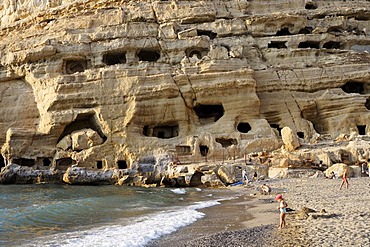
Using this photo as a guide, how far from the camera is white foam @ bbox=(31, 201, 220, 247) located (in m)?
8.42

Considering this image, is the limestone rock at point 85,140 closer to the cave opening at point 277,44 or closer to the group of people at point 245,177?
the group of people at point 245,177

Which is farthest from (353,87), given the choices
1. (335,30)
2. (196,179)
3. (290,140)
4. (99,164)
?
(99,164)

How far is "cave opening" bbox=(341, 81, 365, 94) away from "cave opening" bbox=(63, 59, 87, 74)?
18.7 m

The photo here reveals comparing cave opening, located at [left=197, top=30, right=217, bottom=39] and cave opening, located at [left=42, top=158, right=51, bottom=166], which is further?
cave opening, located at [left=197, top=30, right=217, bottom=39]

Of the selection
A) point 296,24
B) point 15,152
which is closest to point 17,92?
point 15,152

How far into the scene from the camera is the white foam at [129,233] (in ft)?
27.6

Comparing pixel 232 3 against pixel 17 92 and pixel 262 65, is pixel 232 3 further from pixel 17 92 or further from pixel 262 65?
pixel 17 92

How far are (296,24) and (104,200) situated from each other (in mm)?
21968

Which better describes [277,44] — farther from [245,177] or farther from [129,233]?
[129,233]

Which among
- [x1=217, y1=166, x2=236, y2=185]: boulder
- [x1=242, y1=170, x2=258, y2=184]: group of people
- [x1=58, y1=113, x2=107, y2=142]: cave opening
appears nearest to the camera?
[x1=242, y1=170, x2=258, y2=184]: group of people

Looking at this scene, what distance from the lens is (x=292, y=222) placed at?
941 cm

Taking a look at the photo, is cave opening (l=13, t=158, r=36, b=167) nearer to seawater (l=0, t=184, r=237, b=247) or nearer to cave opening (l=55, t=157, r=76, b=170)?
cave opening (l=55, t=157, r=76, b=170)

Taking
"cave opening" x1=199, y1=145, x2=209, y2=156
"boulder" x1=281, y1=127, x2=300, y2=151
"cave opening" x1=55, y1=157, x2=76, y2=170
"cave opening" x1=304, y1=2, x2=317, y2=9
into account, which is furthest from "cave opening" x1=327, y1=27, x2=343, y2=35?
"cave opening" x1=55, y1=157, x2=76, y2=170

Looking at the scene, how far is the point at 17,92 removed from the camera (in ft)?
93.4
